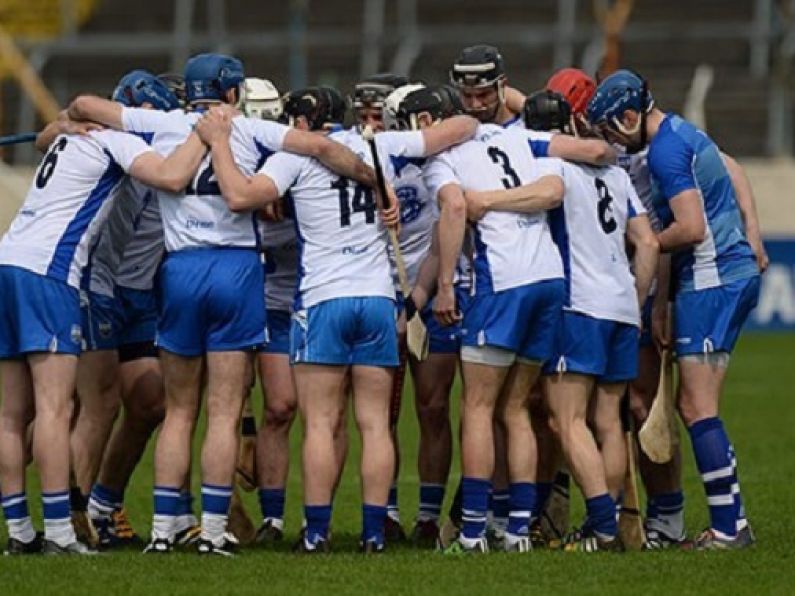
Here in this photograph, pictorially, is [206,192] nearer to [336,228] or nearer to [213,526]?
[336,228]

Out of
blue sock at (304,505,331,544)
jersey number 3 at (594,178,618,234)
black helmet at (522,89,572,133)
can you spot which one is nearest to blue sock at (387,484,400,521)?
blue sock at (304,505,331,544)

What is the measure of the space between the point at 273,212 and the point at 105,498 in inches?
75.7

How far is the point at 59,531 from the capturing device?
11.3m

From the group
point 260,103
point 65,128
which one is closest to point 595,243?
point 260,103

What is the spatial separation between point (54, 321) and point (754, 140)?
69.5 ft

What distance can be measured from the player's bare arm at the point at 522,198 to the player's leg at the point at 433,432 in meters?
1.23

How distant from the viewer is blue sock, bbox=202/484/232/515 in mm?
11320

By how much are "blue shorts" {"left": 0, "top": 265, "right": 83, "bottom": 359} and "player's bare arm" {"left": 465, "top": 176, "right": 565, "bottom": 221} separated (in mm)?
2046

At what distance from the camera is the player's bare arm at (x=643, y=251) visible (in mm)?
11719

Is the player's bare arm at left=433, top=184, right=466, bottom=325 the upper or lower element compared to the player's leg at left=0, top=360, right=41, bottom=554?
upper

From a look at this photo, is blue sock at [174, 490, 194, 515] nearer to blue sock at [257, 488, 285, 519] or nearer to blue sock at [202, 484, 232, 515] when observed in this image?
blue sock at [257, 488, 285, 519]

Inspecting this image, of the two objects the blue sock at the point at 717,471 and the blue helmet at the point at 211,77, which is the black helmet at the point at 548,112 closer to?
the blue helmet at the point at 211,77

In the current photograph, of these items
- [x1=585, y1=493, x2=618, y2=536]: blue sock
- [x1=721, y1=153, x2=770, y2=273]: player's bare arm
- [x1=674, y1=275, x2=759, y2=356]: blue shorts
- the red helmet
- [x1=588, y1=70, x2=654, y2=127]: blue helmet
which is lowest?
[x1=585, y1=493, x2=618, y2=536]: blue sock

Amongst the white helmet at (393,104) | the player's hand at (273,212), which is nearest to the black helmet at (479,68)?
the white helmet at (393,104)
